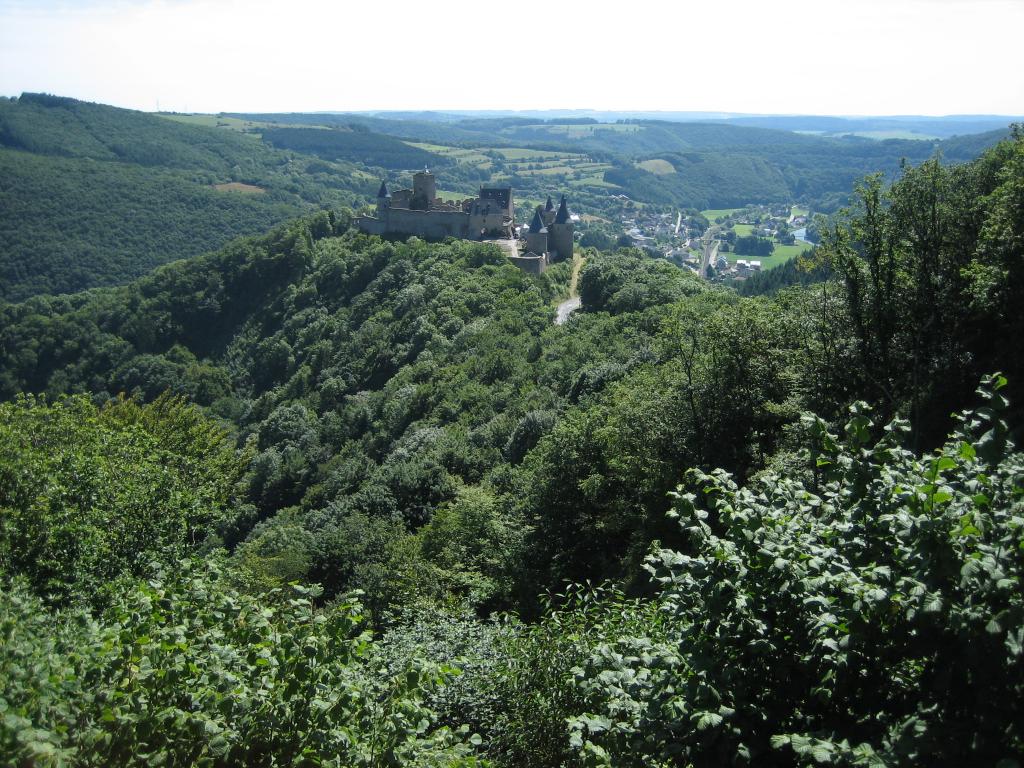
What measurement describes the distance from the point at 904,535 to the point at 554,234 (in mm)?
69139

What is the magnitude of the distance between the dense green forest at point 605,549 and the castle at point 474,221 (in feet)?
69.6

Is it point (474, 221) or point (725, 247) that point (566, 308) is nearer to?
point (474, 221)

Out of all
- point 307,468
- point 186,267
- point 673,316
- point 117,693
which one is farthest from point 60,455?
point 186,267

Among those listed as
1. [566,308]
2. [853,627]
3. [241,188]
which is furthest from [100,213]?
[853,627]

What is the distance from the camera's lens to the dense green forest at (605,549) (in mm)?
5918

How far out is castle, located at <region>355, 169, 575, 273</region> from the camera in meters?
72.4

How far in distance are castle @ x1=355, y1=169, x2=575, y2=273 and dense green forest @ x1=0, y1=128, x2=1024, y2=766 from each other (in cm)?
2121

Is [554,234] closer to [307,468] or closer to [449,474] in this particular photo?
[307,468]

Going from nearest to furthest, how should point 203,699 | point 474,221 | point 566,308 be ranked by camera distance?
point 203,699, point 566,308, point 474,221

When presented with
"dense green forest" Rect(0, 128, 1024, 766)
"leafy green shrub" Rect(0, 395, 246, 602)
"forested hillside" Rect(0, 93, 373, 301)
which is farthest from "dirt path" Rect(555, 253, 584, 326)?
"forested hillside" Rect(0, 93, 373, 301)

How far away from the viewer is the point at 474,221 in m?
77.4

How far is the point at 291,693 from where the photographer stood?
7445 millimetres

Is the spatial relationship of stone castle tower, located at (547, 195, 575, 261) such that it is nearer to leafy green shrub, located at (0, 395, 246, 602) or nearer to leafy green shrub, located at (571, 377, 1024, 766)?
leafy green shrub, located at (0, 395, 246, 602)

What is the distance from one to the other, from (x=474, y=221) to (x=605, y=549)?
59777 mm
